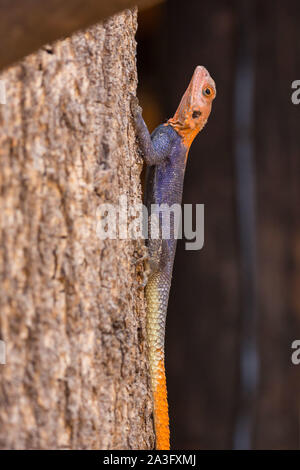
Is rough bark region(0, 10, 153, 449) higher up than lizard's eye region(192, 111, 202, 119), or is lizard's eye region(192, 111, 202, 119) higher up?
lizard's eye region(192, 111, 202, 119)

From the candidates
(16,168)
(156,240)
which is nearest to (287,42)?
(156,240)

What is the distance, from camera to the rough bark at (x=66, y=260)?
2.87 ft

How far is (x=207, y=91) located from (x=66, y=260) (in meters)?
0.81

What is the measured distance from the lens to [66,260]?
0.94 meters
